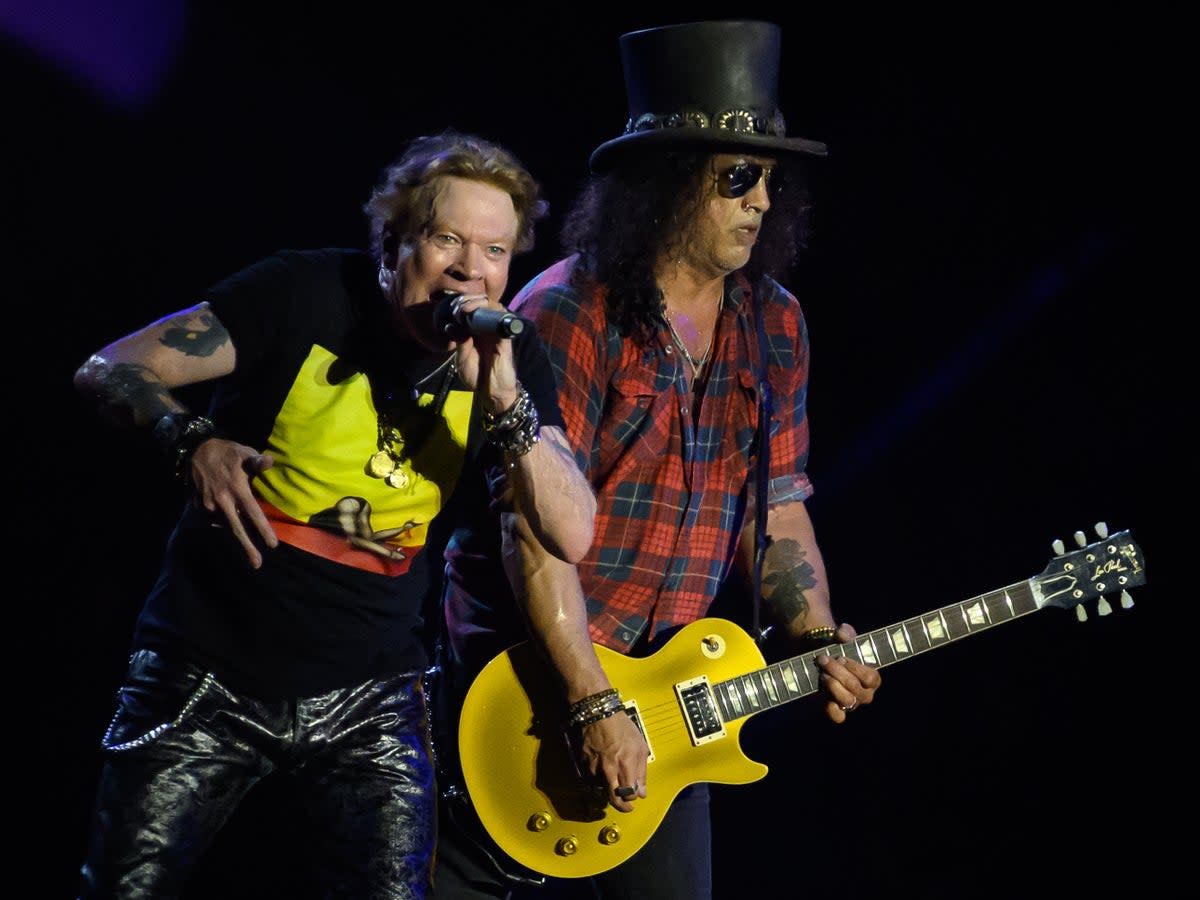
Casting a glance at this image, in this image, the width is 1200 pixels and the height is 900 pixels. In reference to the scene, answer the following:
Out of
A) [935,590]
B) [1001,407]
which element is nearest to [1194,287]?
[1001,407]

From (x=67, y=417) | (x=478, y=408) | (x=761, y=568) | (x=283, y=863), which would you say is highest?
(x=67, y=417)

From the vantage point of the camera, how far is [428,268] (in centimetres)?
239

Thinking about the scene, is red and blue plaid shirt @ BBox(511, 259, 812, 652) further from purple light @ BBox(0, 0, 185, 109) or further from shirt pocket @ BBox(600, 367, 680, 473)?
purple light @ BBox(0, 0, 185, 109)

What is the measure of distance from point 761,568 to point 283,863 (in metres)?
1.66

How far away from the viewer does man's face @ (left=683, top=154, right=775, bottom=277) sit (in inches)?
115

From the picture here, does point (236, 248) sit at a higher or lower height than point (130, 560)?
higher

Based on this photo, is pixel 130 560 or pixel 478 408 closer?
pixel 478 408

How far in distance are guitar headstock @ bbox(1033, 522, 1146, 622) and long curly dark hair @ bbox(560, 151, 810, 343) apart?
1226 mm

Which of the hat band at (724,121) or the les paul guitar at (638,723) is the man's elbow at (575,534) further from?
the hat band at (724,121)

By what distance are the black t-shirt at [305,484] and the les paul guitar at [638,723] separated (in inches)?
15.3

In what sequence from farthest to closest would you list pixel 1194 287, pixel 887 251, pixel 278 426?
1. pixel 887 251
2. pixel 1194 287
3. pixel 278 426

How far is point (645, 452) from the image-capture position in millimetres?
2865

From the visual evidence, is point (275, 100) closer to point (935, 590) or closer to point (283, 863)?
point (283, 863)

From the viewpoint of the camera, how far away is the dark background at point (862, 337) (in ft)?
11.1
